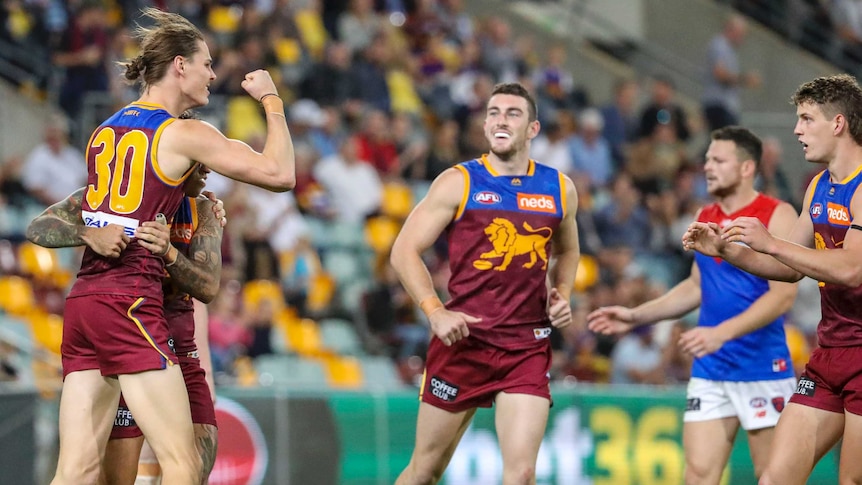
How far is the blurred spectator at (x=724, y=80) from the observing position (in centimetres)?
2016

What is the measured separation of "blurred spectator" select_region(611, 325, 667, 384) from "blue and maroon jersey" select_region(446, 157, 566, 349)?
6.98 meters

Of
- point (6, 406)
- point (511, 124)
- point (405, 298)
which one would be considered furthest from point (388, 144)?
point (511, 124)

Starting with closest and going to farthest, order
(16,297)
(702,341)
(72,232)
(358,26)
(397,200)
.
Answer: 1. (72,232)
2. (702,341)
3. (16,297)
4. (397,200)
5. (358,26)

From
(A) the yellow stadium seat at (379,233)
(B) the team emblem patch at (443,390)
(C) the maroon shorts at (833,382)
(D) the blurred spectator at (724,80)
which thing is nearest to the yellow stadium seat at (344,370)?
(A) the yellow stadium seat at (379,233)

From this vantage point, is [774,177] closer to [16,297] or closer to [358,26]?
[358,26]

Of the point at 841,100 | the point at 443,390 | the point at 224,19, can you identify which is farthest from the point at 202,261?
the point at 224,19

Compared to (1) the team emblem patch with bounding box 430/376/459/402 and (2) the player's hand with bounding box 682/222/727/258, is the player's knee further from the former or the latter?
(2) the player's hand with bounding box 682/222/727/258

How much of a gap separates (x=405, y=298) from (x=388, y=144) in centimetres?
281

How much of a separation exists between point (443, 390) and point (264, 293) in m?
6.89

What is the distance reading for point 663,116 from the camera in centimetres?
1948

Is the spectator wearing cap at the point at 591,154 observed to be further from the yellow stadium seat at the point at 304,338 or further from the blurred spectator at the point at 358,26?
the yellow stadium seat at the point at 304,338

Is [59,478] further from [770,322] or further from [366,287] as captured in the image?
[366,287]

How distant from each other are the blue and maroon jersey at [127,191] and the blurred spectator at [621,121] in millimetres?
13591

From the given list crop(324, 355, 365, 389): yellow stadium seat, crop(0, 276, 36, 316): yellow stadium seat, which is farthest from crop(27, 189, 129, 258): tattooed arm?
crop(324, 355, 365, 389): yellow stadium seat
